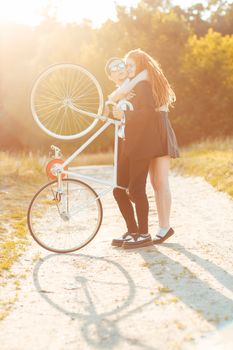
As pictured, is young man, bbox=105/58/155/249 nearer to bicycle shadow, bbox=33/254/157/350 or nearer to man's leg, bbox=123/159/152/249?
man's leg, bbox=123/159/152/249

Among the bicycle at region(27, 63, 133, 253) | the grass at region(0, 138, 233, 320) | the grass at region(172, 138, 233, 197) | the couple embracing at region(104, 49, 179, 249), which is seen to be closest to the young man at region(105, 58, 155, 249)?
the couple embracing at region(104, 49, 179, 249)

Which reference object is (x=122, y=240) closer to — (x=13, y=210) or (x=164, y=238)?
(x=164, y=238)

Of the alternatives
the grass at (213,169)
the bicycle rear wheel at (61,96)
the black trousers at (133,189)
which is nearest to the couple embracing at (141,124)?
the black trousers at (133,189)

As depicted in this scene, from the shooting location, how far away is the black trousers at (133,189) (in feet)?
20.9

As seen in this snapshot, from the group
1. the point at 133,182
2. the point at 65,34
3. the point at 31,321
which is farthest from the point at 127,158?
the point at 65,34

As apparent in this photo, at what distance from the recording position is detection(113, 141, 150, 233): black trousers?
6359 millimetres

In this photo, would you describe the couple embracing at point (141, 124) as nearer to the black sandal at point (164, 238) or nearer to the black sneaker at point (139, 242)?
the black sneaker at point (139, 242)

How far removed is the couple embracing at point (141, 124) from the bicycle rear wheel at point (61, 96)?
22cm

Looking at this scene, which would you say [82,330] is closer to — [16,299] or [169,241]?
[16,299]

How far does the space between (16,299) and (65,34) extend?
31.4 m

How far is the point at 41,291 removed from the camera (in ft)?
16.9

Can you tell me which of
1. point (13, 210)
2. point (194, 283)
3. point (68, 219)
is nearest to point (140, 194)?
point (68, 219)

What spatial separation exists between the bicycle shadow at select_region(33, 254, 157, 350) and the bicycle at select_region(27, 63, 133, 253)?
27cm

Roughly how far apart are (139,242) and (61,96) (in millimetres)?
1643
